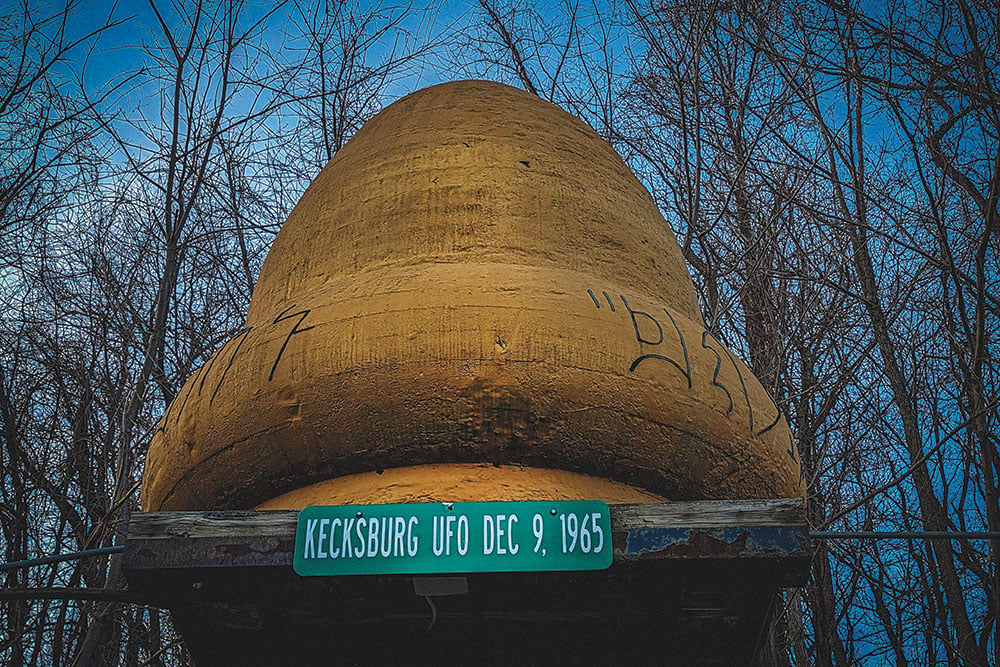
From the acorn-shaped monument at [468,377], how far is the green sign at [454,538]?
355mm

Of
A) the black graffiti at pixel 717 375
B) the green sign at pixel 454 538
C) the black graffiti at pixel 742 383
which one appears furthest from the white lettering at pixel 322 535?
the black graffiti at pixel 742 383

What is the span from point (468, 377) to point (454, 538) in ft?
2.00

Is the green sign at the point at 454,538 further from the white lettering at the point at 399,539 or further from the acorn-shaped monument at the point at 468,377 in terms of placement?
the acorn-shaped monument at the point at 468,377

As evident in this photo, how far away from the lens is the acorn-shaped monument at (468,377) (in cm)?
305

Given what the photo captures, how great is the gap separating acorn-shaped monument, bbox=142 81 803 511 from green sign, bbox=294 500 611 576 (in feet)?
1.17

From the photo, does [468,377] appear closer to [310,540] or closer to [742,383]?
[310,540]

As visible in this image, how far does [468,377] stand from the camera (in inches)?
119

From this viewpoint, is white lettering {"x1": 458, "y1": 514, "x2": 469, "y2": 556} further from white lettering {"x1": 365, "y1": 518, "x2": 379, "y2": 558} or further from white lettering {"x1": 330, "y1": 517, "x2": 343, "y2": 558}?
white lettering {"x1": 330, "y1": 517, "x2": 343, "y2": 558}

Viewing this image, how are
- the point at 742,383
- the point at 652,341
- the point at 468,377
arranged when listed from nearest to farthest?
the point at 468,377
the point at 652,341
the point at 742,383

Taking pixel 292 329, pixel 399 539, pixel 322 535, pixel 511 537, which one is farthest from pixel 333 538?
pixel 292 329

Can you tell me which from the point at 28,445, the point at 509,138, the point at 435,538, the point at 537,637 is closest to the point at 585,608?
the point at 537,637

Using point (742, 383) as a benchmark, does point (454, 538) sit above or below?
below

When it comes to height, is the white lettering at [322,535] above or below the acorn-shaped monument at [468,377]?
below

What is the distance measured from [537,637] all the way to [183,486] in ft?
4.41
